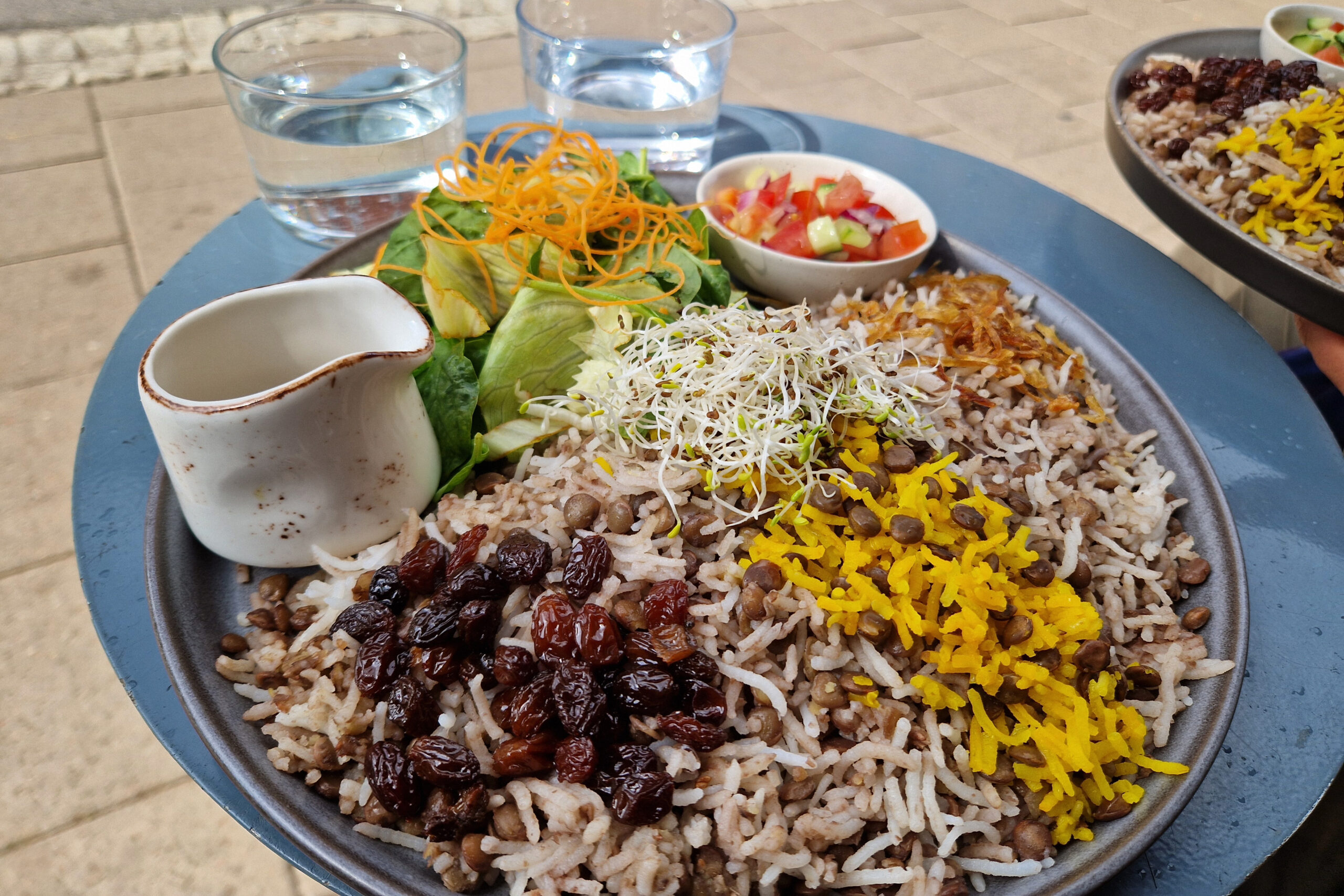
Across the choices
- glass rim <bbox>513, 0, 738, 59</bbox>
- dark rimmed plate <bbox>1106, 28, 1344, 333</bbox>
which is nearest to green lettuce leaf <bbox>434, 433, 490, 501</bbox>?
glass rim <bbox>513, 0, 738, 59</bbox>

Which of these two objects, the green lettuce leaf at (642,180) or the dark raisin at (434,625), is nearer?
the dark raisin at (434,625)

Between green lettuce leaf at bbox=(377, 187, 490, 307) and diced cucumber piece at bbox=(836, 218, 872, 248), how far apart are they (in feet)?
3.06

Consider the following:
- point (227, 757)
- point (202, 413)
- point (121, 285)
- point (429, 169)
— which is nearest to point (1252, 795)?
point (227, 757)

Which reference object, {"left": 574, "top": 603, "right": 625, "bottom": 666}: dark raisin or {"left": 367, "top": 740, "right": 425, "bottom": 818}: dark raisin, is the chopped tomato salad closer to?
{"left": 574, "top": 603, "right": 625, "bottom": 666}: dark raisin

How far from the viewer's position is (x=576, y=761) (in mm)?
1270

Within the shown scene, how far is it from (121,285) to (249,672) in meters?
2.55

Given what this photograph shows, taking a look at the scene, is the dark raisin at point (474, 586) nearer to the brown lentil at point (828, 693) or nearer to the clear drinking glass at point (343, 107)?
the brown lentil at point (828, 693)

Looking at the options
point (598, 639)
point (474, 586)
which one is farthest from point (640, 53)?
point (598, 639)

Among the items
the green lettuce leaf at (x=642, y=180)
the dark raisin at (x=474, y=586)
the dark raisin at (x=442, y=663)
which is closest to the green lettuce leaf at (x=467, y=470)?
the dark raisin at (x=474, y=586)

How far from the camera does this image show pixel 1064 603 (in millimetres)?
1433

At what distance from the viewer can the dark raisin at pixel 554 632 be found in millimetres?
1374

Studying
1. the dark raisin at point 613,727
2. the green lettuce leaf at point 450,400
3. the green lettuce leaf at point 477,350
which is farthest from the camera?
the green lettuce leaf at point 477,350

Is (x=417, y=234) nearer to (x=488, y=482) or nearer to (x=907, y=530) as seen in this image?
(x=488, y=482)

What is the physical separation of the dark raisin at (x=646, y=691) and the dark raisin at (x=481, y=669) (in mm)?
229
